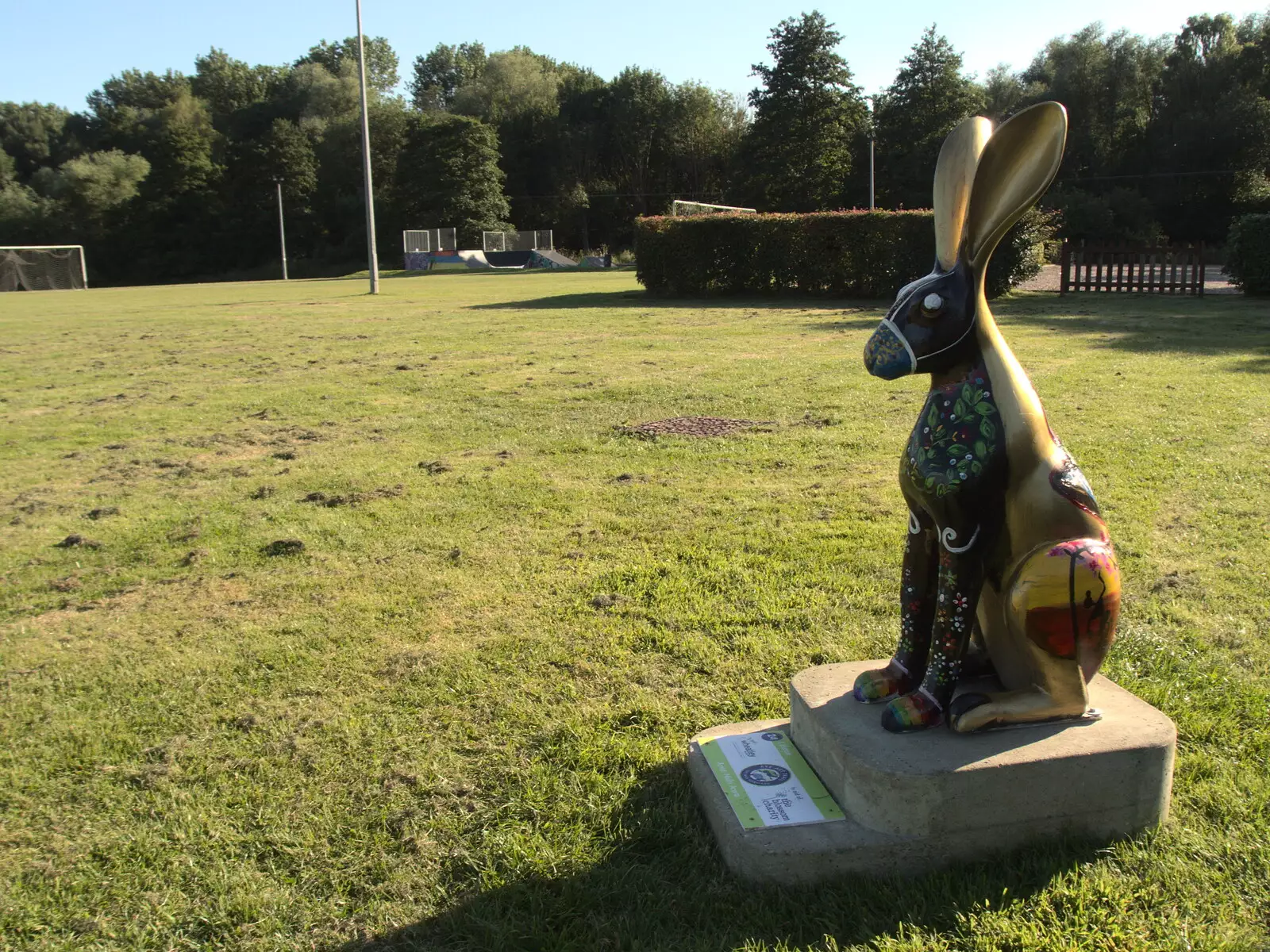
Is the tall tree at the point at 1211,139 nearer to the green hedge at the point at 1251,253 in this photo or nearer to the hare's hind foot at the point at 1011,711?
the green hedge at the point at 1251,253

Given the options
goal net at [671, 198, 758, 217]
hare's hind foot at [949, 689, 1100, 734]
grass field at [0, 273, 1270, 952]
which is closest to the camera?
grass field at [0, 273, 1270, 952]

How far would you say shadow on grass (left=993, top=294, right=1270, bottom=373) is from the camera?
496 inches

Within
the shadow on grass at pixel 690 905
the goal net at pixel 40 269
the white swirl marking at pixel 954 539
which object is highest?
the goal net at pixel 40 269

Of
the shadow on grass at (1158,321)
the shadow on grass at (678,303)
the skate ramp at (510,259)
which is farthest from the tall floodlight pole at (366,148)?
the skate ramp at (510,259)

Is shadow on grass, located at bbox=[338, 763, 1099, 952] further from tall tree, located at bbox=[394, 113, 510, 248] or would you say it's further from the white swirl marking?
tall tree, located at bbox=[394, 113, 510, 248]

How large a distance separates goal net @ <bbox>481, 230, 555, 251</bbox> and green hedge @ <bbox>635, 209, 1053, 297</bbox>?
4023 centimetres

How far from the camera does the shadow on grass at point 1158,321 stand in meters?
12.6

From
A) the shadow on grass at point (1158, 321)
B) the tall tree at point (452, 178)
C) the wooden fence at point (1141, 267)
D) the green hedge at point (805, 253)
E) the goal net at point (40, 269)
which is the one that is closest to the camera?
the shadow on grass at point (1158, 321)

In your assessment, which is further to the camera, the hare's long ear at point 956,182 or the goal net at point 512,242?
the goal net at point 512,242

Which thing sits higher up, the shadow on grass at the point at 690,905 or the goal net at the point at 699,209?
the goal net at the point at 699,209

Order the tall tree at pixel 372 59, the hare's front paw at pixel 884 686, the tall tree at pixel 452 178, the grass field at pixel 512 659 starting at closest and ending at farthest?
1. the grass field at pixel 512 659
2. the hare's front paw at pixel 884 686
3. the tall tree at pixel 452 178
4. the tall tree at pixel 372 59

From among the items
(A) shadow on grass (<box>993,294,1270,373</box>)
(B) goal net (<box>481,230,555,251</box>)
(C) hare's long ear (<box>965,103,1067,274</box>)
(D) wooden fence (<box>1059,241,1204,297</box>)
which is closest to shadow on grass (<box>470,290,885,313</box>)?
(A) shadow on grass (<box>993,294,1270,373</box>)

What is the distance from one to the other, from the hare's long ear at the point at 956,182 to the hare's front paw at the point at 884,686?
4.04ft

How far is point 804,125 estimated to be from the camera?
59.2 m
